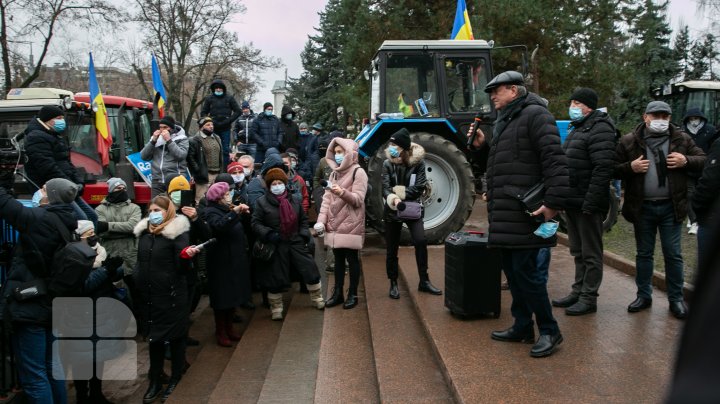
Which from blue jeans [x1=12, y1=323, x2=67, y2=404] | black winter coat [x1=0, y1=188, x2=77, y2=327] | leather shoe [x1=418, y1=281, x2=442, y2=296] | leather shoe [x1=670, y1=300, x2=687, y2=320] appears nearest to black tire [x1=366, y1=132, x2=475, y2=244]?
leather shoe [x1=418, y1=281, x2=442, y2=296]

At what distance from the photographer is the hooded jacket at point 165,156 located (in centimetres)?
844

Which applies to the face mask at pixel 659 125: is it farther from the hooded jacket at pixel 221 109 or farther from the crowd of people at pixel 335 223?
the hooded jacket at pixel 221 109

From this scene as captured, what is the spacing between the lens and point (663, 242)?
5.32m

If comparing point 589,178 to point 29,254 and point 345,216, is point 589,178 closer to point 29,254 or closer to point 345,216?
point 345,216

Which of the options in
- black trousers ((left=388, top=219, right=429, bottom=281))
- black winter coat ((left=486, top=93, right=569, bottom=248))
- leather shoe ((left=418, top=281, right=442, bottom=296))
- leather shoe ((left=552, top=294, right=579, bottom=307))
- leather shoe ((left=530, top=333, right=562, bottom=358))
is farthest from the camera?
black trousers ((left=388, top=219, right=429, bottom=281))

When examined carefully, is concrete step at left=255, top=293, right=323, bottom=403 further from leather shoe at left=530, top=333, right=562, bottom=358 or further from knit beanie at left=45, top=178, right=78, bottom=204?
knit beanie at left=45, top=178, right=78, bottom=204

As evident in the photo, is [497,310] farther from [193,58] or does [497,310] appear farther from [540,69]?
[193,58]

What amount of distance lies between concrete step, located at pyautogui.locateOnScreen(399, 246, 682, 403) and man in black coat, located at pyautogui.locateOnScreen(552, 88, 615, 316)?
11.6 inches

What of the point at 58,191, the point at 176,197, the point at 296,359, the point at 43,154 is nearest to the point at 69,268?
the point at 58,191

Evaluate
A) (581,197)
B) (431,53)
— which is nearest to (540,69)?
(431,53)

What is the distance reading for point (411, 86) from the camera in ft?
29.0

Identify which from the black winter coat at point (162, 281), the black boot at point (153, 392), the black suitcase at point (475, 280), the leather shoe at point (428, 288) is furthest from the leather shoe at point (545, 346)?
the black boot at point (153, 392)

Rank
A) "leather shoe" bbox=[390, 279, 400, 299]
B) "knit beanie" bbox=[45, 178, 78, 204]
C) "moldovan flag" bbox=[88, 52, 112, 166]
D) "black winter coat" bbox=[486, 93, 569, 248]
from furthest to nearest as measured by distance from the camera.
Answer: "moldovan flag" bbox=[88, 52, 112, 166]
"leather shoe" bbox=[390, 279, 400, 299]
"knit beanie" bbox=[45, 178, 78, 204]
"black winter coat" bbox=[486, 93, 569, 248]

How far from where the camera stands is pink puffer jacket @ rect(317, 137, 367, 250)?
671cm
